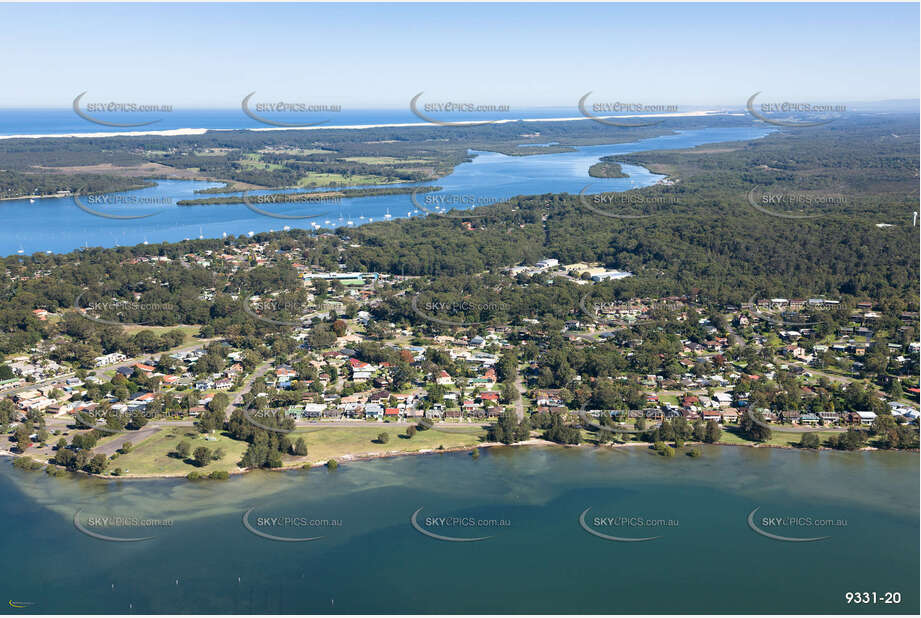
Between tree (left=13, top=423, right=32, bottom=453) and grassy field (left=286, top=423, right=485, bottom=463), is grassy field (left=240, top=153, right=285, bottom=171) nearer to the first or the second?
tree (left=13, top=423, right=32, bottom=453)

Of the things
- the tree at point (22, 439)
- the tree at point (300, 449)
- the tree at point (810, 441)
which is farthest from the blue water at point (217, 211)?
the tree at point (810, 441)

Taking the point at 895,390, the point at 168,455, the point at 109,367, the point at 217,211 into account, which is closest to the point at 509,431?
the point at 168,455

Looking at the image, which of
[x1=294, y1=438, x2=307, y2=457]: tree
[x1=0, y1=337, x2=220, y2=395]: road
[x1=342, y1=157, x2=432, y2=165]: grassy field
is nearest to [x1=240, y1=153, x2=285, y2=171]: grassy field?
[x1=342, y1=157, x2=432, y2=165]: grassy field

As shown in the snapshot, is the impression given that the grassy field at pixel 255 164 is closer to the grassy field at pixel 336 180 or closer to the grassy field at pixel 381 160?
the grassy field at pixel 336 180

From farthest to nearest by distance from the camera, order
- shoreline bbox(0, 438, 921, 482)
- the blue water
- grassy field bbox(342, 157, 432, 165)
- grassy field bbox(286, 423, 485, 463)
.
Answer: grassy field bbox(342, 157, 432, 165) → the blue water → grassy field bbox(286, 423, 485, 463) → shoreline bbox(0, 438, 921, 482)

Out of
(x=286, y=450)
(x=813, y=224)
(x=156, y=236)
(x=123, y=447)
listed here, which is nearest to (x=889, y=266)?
(x=813, y=224)
